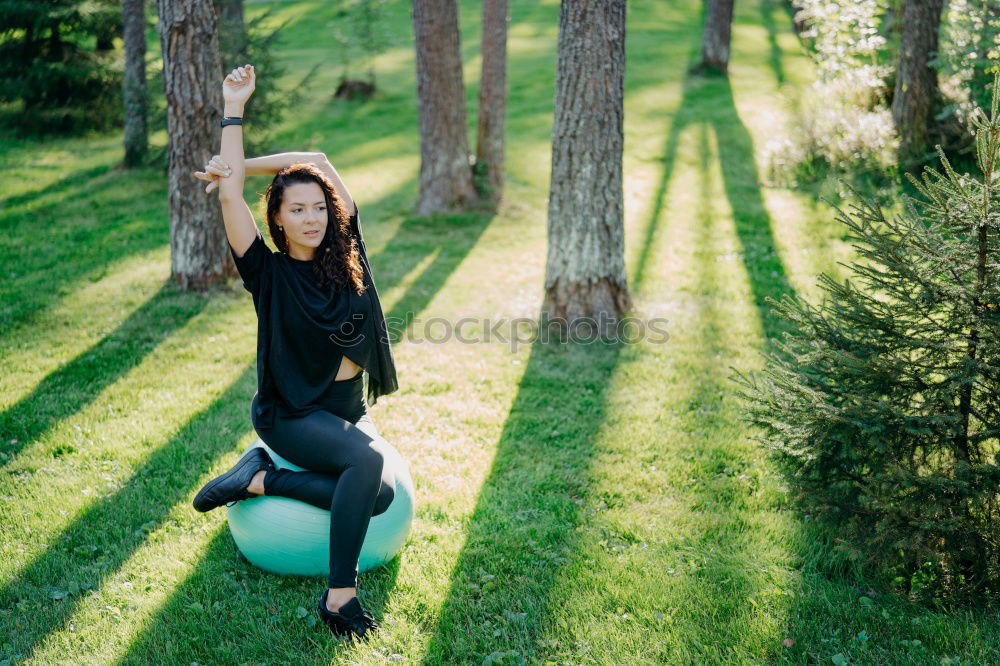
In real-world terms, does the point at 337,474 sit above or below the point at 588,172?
below

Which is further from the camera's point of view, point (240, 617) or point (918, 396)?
point (918, 396)

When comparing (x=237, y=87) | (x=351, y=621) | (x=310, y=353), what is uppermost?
(x=237, y=87)

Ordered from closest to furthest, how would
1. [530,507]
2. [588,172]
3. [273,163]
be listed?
[273,163]
[530,507]
[588,172]

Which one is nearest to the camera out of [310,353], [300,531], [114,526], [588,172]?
[300,531]

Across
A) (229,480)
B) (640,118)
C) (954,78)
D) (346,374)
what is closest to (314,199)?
(346,374)

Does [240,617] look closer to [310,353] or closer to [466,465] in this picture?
[310,353]

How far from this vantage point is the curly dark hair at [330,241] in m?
4.04

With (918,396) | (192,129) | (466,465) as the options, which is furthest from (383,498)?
(192,129)

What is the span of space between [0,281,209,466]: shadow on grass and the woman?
8.67 feet

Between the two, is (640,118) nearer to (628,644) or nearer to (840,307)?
(840,307)

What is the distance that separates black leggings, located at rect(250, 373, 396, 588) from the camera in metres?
3.74

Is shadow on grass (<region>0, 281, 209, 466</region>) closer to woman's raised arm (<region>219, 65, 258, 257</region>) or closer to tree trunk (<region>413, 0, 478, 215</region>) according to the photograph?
woman's raised arm (<region>219, 65, 258, 257</region>)

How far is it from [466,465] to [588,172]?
3.14 metres

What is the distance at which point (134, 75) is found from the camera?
13.0 meters
